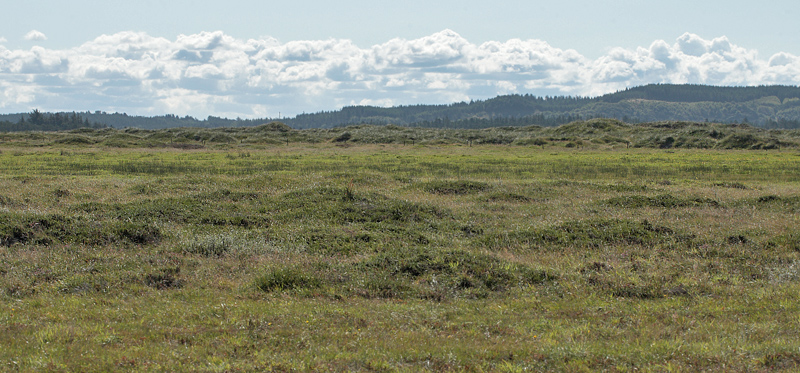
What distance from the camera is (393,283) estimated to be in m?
12.5

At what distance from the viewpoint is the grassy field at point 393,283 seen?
828cm

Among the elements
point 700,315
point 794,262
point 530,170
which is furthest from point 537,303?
point 530,170

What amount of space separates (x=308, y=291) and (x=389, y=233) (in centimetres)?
641

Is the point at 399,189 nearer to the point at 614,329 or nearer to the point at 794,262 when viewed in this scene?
the point at 794,262

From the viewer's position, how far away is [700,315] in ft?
34.1

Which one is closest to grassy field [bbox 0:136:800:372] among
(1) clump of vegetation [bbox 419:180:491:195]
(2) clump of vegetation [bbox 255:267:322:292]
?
(2) clump of vegetation [bbox 255:267:322:292]

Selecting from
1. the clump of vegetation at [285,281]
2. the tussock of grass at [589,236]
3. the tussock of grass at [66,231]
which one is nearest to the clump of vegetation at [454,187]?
the tussock of grass at [589,236]

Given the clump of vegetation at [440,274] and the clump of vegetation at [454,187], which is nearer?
the clump of vegetation at [440,274]

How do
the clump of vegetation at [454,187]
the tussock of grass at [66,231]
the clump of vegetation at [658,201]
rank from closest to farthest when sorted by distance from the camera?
the tussock of grass at [66,231]
the clump of vegetation at [658,201]
the clump of vegetation at [454,187]

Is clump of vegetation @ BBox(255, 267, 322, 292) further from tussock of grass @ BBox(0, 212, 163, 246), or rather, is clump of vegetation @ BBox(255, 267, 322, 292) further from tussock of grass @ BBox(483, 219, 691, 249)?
tussock of grass @ BBox(483, 219, 691, 249)

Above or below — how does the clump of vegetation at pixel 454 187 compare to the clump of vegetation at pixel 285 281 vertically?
above

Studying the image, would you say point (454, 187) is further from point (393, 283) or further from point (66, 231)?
point (66, 231)

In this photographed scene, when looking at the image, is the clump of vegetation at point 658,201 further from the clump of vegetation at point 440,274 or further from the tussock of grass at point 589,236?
the clump of vegetation at point 440,274

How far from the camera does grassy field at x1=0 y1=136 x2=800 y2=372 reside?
828 cm
